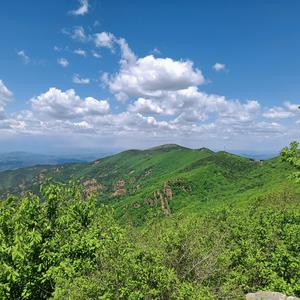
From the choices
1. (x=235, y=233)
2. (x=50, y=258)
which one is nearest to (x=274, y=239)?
(x=235, y=233)

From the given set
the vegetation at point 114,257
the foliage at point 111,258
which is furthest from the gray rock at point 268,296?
the foliage at point 111,258

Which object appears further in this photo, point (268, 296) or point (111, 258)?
point (268, 296)

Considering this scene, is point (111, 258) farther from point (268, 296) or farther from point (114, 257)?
point (268, 296)

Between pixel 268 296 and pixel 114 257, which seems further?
pixel 268 296

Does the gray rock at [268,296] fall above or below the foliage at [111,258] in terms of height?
below

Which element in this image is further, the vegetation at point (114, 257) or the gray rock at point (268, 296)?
the gray rock at point (268, 296)

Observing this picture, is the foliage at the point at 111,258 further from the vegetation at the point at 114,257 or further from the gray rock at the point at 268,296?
the gray rock at the point at 268,296

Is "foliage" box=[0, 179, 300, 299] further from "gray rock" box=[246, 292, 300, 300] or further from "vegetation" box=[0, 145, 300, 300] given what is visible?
"gray rock" box=[246, 292, 300, 300]

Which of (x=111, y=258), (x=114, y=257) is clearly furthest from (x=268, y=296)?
(x=111, y=258)

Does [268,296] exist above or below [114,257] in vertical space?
below

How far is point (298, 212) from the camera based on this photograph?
142ft

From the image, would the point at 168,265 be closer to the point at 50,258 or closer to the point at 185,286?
the point at 185,286

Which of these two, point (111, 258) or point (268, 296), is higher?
point (111, 258)

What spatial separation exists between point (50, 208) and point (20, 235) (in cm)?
508
